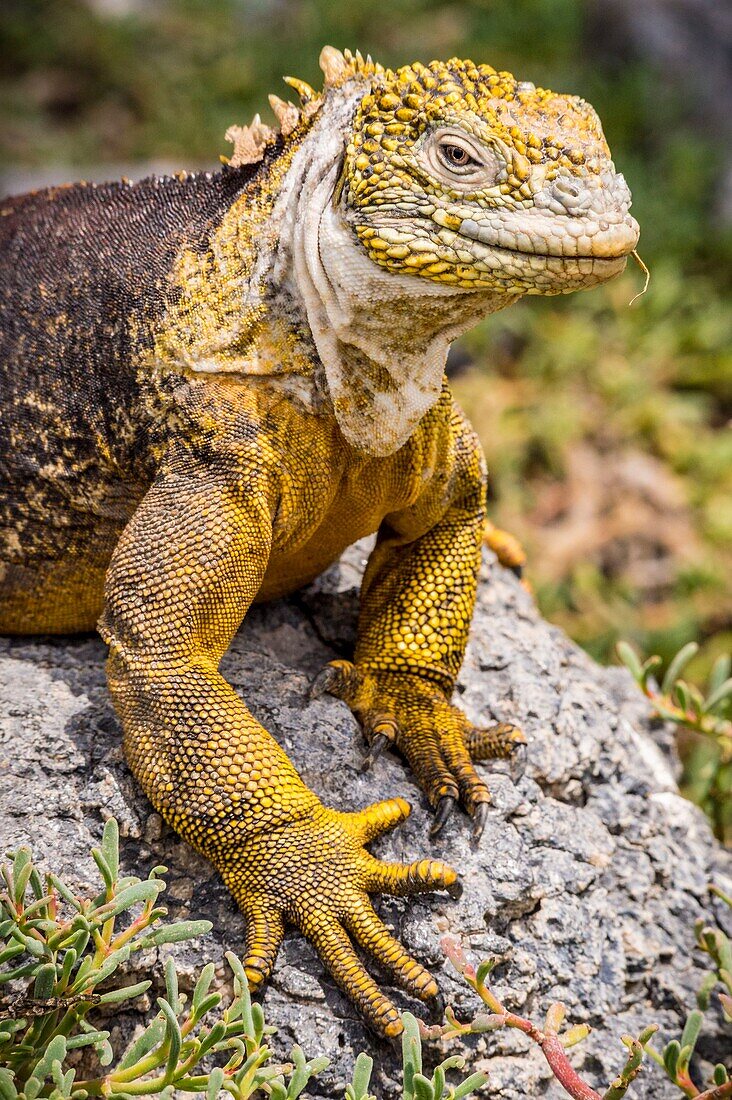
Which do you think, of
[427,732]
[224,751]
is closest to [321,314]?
[224,751]

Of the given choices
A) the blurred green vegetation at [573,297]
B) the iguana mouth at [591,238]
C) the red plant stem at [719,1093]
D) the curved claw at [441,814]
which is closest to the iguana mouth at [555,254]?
the iguana mouth at [591,238]

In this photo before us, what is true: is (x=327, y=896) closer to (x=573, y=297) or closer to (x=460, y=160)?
(x=460, y=160)

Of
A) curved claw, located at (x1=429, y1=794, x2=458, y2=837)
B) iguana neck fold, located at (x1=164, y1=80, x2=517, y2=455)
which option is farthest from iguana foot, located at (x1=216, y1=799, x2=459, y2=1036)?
iguana neck fold, located at (x1=164, y1=80, x2=517, y2=455)

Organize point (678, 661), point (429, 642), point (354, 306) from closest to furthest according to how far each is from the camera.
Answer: point (354, 306) → point (429, 642) → point (678, 661)

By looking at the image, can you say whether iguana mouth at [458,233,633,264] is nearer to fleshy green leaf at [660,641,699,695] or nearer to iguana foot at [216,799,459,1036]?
iguana foot at [216,799,459,1036]

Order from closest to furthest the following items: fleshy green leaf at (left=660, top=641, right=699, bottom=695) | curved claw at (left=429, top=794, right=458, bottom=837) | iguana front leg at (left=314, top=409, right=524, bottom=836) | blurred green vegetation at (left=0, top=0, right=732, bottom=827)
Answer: curved claw at (left=429, top=794, right=458, bottom=837)
iguana front leg at (left=314, top=409, right=524, bottom=836)
fleshy green leaf at (left=660, top=641, right=699, bottom=695)
blurred green vegetation at (left=0, top=0, right=732, bottom=827)

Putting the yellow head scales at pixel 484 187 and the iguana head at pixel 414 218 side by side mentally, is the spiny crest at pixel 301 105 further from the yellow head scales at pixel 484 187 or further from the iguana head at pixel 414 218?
the yellow head scales at pixel 484 187

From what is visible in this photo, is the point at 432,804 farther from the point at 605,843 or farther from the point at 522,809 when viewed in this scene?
the point at 605,843
